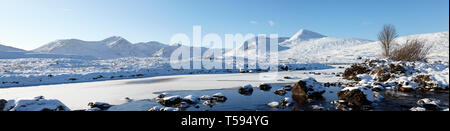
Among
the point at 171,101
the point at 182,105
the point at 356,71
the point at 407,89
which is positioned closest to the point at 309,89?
the point at 407,89

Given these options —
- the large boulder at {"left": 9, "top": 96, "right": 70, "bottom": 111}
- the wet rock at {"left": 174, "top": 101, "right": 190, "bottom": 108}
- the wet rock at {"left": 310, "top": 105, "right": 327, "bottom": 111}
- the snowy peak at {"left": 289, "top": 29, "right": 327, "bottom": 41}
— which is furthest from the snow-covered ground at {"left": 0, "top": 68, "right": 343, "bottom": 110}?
the snowy peak at {"left": 289, "top": 29, "right": 327, "bottom": 41}

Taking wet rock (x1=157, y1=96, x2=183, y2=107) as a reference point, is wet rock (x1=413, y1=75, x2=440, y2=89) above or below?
above

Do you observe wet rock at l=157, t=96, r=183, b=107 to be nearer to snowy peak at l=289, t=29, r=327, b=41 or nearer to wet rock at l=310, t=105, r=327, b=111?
wet rock at l=310, t=105, r=327, b=111

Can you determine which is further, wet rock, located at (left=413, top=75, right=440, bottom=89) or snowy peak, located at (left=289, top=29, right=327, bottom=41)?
snowy peak, located at (left=289, top=29, right=327, bottom=41)

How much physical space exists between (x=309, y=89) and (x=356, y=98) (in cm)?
256

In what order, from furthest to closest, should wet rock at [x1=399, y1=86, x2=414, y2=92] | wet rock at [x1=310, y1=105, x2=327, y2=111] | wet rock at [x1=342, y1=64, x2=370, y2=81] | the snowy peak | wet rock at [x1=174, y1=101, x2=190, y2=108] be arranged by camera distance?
the snowy peak → wet rock at [x1=342, y1=64, x2=370, y2=81] → wet rock at [x1=399, y1=86, x2=414, y2=92] → wet rock at [x1=174, y1=101, x2=190, y2=108] → wet rock at [x1=310, y1=105, x2=327, y2=111]

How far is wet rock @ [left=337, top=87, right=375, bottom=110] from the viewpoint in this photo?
928 cm

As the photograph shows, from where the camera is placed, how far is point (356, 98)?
9734mm

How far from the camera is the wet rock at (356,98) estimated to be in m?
9.28

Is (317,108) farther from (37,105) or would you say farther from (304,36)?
(304,36)

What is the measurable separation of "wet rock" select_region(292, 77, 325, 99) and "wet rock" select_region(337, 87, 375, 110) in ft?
4.42
